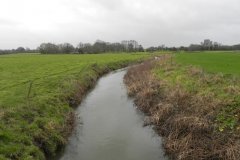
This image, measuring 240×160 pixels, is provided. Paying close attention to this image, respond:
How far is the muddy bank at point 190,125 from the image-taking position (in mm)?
11656

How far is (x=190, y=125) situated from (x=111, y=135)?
4.35 meters

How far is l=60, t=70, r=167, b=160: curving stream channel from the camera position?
533 inches

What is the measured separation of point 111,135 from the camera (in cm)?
1603

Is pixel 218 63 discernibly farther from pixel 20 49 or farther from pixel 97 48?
pixel 20 49

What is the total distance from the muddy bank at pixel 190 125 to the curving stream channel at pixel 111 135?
0.71 m

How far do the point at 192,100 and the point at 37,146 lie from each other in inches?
350

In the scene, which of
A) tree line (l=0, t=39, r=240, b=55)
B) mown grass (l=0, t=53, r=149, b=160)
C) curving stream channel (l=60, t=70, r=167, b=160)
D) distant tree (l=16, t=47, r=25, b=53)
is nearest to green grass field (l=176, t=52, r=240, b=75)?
curving stream channel (l=60, t=70, r=167, b=160)

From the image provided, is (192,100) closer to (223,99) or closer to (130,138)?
(223,99)

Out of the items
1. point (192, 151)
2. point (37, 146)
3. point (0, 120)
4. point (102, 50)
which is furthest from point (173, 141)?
point (102, 50)

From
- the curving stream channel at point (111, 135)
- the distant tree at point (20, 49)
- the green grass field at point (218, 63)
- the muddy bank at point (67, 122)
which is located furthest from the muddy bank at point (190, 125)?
the distant tree at point (20, 49)

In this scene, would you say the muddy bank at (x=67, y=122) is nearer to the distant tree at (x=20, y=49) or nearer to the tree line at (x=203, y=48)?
the tree line at (x=203, y=48)

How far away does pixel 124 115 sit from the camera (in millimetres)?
20141

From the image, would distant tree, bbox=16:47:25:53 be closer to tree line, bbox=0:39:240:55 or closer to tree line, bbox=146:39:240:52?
tree line, bbox=0:39:240:55

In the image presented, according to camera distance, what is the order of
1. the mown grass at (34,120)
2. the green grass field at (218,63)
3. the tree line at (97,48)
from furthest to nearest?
1. the tree line at (97,48)
2. the green grass field at (218,63)
3. the mown grass at (34,120)
